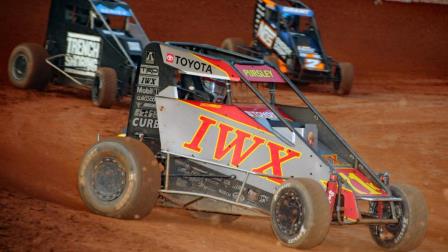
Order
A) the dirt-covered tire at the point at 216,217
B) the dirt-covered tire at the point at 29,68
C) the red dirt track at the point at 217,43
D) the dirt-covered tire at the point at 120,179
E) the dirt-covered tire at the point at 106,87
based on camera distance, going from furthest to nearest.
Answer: the dirt-covered tire at the point at 29,68 < the dirt-covered tire at the point at 106,87 < the dirt-covered tire at the point at 216,217 < the dirt-covered tire at the point at 120,179 < the red dirt track at the point at 217,43

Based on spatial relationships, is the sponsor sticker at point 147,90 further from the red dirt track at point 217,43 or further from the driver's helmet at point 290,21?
the driver's helmet at point 290,21

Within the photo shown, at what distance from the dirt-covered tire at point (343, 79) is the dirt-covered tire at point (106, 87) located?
19.8 ft

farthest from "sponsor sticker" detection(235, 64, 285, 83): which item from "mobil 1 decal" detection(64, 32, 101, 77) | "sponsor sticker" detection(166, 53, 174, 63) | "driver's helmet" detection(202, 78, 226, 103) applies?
"mobil 1 decal" detection(64, 32, 101, 77)

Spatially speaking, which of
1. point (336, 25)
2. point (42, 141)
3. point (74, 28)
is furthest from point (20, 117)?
point (336, 25)

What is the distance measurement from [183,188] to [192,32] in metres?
15.2

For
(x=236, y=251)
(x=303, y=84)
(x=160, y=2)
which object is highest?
(x=160, y=2)

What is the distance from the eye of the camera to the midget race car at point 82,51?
1495 cm

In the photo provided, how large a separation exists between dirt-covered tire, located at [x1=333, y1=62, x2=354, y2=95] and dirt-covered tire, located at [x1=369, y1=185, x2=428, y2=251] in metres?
11.0

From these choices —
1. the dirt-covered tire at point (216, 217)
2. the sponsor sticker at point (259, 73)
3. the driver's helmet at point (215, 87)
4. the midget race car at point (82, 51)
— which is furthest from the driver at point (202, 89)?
the midget race car at point (82, 51)

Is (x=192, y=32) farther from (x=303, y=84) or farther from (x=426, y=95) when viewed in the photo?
(x=426, y=95)

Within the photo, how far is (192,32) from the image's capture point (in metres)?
23.3

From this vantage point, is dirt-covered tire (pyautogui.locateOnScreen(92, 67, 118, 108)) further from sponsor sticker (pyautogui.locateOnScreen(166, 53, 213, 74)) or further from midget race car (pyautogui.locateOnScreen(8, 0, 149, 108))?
sponsor sticker (pyautogui.locateOnScreen(166, 53, 213, 74))

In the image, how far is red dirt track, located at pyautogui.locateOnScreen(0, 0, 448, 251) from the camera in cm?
744

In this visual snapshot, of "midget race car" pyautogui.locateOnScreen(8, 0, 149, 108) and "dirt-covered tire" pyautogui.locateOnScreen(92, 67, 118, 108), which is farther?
"midget race car" pyautogui.locateOnScreen(8, 0, 149, 108)
